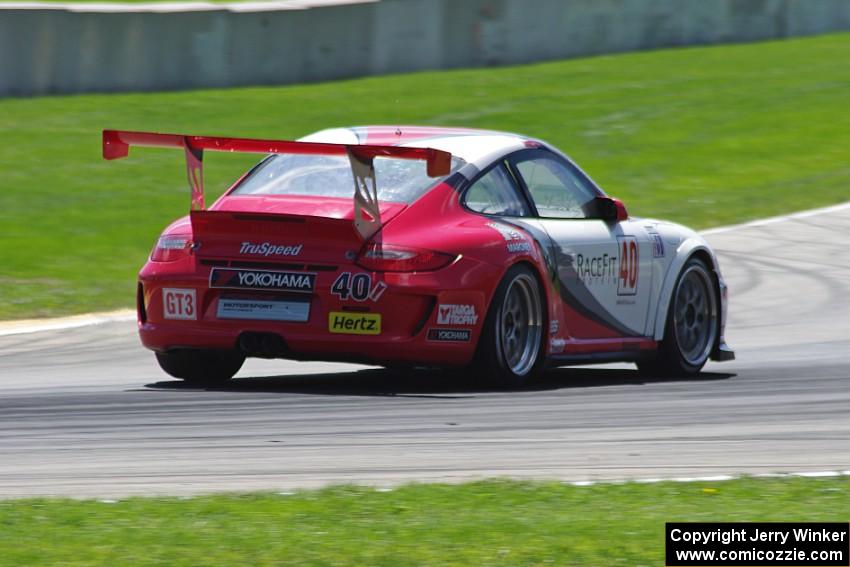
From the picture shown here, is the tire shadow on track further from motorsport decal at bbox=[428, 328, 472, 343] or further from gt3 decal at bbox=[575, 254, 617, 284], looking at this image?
gt3 decal at bbox=[575, 254, 617, 284]

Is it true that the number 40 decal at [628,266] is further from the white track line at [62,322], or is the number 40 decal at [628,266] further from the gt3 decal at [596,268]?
the white track line at [62,322]

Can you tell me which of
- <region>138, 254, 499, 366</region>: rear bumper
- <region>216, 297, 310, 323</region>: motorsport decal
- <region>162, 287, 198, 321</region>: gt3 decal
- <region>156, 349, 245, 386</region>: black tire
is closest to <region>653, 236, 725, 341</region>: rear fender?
<region>138, 254, 499, 366</region>: rear bumper

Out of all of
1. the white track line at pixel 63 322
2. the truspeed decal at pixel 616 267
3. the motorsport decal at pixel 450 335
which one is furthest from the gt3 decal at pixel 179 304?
the white track line at pixel 63 322

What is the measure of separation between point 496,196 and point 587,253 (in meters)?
0.67

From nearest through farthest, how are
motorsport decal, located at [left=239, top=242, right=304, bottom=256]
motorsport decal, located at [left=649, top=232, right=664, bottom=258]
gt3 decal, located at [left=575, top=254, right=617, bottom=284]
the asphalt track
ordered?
the asphalt track, motorsport decal, located at [left=239, top=242, right=304, bottom=256], gt3 decal, located at [left=575, top=254, right=617, bottom=284], motorsport decal, located at [left=649, top=232, right=664, bottom=258]

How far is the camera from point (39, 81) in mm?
21469

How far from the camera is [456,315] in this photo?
891cm

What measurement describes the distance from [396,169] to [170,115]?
41.6 ft

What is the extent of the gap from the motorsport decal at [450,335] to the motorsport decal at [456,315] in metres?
0.04

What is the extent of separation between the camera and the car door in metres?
9.81

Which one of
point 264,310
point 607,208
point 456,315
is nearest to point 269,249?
point 264,310

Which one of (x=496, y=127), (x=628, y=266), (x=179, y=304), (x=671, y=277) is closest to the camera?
(x=179, y=304)

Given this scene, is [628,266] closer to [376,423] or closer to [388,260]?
[388,260]

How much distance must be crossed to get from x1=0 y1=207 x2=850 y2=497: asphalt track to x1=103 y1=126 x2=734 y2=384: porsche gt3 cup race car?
25 centimetres
